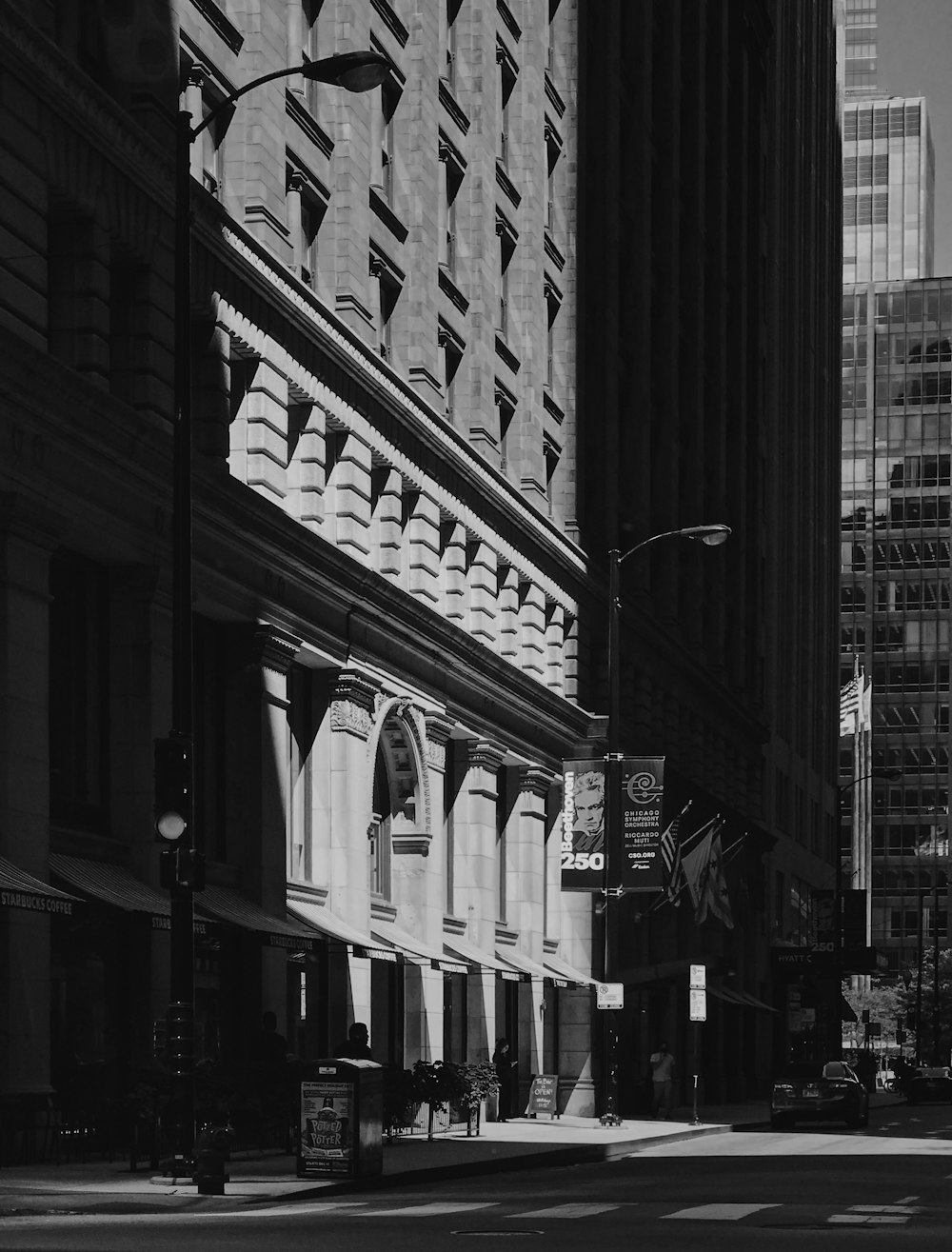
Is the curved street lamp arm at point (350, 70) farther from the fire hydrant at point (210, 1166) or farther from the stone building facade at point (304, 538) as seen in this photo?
the fire hydrant at point (210, 1166)

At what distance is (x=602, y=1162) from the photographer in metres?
35.0

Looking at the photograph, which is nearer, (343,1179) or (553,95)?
(343,1179)

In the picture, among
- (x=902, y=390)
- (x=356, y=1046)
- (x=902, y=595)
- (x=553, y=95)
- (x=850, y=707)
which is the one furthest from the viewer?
(x=902, y=390)

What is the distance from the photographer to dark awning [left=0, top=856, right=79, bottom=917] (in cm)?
2488

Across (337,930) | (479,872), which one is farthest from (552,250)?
(337,930)

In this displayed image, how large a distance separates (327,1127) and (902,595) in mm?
169989

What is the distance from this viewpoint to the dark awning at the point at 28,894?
81.6 ft

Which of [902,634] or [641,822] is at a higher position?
[902,634]

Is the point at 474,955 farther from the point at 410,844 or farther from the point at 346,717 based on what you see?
the point at 346,717

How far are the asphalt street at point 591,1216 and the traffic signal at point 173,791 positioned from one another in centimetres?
378

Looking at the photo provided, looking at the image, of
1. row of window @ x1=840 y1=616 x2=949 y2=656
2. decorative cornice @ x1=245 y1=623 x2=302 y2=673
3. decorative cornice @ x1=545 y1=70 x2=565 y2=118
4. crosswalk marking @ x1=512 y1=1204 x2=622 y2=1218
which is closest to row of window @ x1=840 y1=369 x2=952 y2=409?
row of window @ x1=840 y1=616 x2=949 y2=656

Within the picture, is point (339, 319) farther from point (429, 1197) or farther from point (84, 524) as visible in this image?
point (429, 1197)

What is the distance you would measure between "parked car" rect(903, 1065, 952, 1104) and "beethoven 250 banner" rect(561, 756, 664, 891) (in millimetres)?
36897

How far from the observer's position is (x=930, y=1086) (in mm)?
82000
